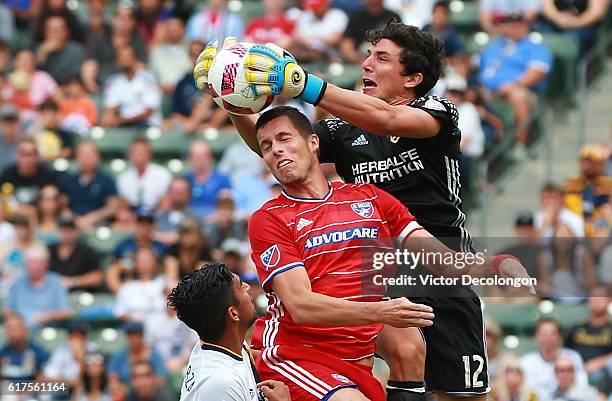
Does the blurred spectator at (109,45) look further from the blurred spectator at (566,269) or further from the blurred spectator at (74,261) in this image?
the blurred spectator at (566,269)

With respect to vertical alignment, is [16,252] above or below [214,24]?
below

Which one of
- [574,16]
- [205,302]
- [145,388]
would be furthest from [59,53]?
[205,302]

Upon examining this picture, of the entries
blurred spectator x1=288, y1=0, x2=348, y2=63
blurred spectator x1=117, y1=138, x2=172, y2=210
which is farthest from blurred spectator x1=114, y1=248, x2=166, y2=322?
blurred spectator x1=288, y1=0, x2=348, y2=63

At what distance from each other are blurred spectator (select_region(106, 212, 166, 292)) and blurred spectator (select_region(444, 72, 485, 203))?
287cm

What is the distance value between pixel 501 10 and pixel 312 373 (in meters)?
8.40

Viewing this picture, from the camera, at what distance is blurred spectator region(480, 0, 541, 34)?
14.3 m

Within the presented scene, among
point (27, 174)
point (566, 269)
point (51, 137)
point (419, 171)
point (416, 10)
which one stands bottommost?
point (419, 171)

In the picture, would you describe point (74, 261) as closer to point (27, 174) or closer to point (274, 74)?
point (27, 174)

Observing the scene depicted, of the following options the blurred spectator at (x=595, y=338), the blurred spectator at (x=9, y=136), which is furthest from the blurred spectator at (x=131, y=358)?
the blurred spectator at (x=595, y=338)

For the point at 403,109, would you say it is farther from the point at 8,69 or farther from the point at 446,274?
the point at 8,69

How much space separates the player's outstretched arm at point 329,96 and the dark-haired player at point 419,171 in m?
0.03

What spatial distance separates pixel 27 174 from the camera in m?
13.9

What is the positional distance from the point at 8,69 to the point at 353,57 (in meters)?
3.80

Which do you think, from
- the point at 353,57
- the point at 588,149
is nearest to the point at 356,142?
the point at 588,149
